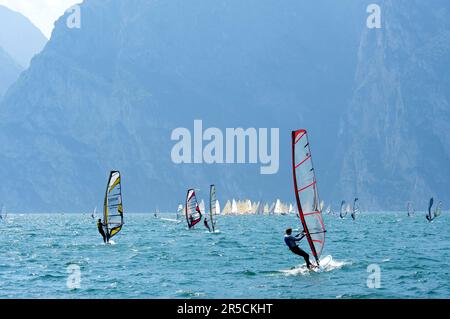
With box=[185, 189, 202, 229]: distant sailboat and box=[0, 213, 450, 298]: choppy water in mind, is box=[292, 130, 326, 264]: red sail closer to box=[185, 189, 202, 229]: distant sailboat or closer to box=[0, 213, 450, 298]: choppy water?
box=[0, 213, 450, 298]: choppy water

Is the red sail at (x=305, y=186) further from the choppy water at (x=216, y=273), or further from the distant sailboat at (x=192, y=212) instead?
the distant sailboat at (x=192, y=212)

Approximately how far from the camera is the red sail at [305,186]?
29.2m

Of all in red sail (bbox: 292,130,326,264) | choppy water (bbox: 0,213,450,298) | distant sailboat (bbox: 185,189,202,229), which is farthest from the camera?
distant sailboat (bbox: 185,189,202,229)

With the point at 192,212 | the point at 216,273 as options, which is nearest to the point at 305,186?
Result: the point at 216,273

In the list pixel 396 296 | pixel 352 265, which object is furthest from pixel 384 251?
pixel 396 296

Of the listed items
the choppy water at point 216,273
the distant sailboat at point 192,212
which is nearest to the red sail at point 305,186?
the choppy water at point 216,273

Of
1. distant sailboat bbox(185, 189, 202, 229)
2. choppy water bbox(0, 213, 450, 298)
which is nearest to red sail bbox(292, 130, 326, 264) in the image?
choppy water bbox(0, 213, 450, 298)

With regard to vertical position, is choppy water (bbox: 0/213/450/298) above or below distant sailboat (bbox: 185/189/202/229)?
below

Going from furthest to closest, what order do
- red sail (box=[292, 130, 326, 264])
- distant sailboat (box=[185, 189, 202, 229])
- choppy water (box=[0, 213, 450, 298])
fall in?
distant sailboat (box=[185, 189, 202, 229]) → red sail (box=[292, 130, 326, 264]) → choppy water (box=[0, 213, 450, 298])

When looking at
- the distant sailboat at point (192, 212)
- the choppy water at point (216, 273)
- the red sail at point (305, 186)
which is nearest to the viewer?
the choppy water at point (216, 273)

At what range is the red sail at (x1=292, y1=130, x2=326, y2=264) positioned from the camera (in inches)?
1152
